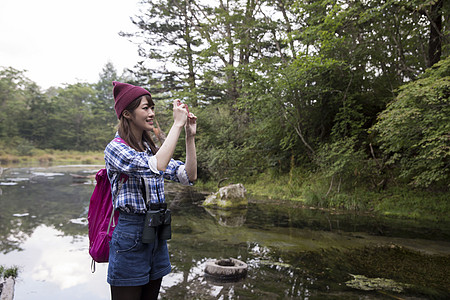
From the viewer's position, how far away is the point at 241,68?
460 inches

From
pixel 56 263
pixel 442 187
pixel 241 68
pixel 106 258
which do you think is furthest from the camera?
pixel 241 68

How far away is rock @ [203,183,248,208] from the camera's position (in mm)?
10572

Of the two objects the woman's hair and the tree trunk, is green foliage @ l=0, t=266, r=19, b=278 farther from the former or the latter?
the tree trunk

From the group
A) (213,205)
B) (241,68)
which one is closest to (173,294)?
(213,205)

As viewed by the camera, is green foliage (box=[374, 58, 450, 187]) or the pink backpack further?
green foliage (box=[374, 58, 450, 187])

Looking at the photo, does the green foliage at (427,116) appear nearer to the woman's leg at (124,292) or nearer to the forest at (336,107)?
the forest at (336,107)

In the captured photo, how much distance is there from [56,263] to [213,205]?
20.1 feet

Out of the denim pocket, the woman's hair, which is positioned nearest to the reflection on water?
the denim pocket

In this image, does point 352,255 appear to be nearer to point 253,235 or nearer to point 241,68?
point 253,235

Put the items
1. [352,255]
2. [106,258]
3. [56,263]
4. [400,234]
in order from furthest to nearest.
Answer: [400,234] < [352,255] < [56,263] < [106,258]

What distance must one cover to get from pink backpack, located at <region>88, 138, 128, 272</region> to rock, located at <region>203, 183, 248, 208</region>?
8.72m

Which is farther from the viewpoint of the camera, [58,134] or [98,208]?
[58,134]

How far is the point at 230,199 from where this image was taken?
34.9 feet

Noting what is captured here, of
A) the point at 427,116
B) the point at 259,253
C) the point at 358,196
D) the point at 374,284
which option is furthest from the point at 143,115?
the point at 358,196
